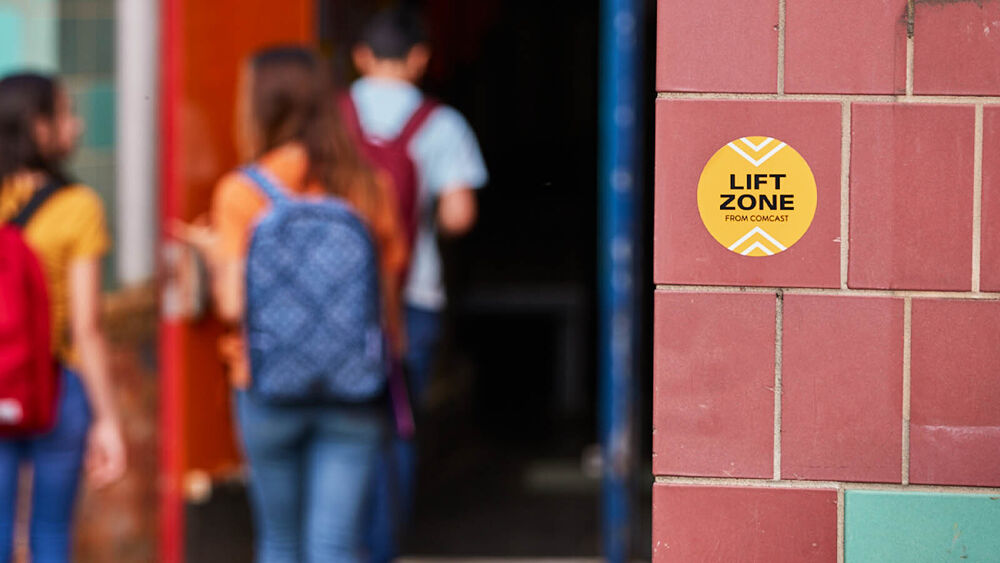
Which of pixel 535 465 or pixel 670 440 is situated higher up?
pixel 670 440

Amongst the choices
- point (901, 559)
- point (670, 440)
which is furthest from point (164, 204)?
point (901, 559)

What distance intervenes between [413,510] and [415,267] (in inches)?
65.1

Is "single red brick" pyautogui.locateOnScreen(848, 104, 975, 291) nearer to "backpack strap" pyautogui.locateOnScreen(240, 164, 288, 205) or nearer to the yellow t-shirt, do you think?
"backpack strap" pyautogui.locateOnScreen(240, 164, 288, 205)

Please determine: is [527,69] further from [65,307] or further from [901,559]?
[901,559]

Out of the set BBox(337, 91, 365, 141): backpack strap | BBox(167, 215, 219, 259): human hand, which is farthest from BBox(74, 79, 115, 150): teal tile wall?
BBox(337, 91, 365, 141): backpack strap

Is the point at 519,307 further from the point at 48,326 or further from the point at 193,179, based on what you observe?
the point at 48,326

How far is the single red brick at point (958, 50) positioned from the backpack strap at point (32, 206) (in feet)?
6.35

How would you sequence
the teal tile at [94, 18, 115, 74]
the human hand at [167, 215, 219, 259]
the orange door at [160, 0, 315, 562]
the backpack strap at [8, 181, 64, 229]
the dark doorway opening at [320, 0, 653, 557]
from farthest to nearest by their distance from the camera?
1. the dark doorway opening at [320, 0, 653, 557]
2. the teal tile at [94, 18, 115, 74]
3. the orange door at [160, 0, 315, 562]
4. the human hand at [167, 215, 219, 259]
5. the backpack strap at [8, 181, 64, 229]

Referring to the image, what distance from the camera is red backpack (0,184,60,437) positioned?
3.11 metres

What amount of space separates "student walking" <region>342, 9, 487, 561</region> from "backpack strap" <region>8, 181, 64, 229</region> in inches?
33.4

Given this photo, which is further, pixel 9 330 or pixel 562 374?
pixel 562 374

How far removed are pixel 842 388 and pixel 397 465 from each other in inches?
74.0

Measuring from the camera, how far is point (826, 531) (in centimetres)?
226

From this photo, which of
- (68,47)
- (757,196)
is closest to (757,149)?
(757,196)
